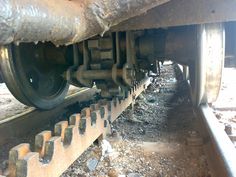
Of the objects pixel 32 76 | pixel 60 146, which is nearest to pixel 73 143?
pixel 60 146

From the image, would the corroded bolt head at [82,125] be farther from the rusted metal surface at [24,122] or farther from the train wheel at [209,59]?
the train wheel at [209,59]

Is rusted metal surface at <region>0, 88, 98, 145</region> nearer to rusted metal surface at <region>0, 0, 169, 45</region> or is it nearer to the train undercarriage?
the train undercarriage

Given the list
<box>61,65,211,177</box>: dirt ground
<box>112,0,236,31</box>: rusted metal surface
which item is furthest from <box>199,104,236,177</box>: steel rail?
<box>112,0,236,31</box>: rusted metal surface

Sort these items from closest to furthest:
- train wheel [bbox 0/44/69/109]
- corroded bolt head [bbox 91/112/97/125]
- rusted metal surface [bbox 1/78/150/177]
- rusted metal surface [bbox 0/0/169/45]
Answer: rusted metal surface [bbox 0/0/169/45] → rusted metal surface [bbox 1/78/150/177] → corroded bolt head [bbox 91/112/97/125] → train wheel [bbox 0/44/69/109]

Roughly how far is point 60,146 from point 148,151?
0.68 meters

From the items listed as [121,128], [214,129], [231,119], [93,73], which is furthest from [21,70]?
[231,119]

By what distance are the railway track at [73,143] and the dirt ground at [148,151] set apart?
84 millimetres

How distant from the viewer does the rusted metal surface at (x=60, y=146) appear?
95cm

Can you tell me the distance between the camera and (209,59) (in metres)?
1.86

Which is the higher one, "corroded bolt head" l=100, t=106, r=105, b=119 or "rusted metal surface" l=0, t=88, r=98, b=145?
"corroded bolt head" l=100, t=106, r=105, b=119

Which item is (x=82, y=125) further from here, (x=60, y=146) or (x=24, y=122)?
(x=24, y=122)

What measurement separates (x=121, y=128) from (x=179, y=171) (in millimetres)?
832

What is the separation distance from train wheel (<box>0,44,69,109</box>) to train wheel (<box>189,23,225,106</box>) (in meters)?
1.03

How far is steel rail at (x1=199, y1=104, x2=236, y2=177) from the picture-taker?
1.14 meters
